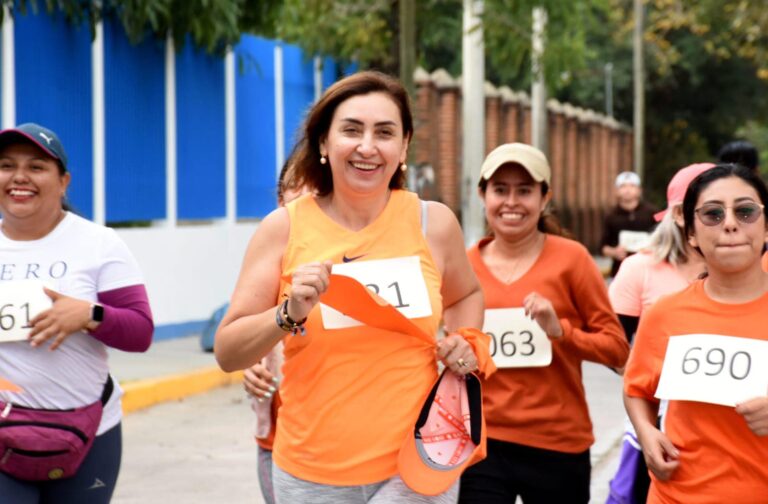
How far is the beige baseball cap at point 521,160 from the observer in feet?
17.1

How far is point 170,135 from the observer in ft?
53.2

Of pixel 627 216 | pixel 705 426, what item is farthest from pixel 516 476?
pixel 627 216

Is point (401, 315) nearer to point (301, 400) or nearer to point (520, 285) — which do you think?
point (301, 400)

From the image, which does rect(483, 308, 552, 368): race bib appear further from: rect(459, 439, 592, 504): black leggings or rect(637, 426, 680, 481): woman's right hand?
rect(637, 426, 680, 481): woman's right hand

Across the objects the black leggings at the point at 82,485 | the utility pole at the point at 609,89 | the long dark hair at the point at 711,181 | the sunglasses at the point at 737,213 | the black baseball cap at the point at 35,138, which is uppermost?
the utility pole at the point at 609,89

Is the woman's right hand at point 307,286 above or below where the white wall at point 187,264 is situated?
above

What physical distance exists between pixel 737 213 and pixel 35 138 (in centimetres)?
210

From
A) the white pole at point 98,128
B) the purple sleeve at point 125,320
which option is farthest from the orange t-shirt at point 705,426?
the white pole at point 98,128

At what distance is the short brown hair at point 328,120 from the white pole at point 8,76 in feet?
32.0

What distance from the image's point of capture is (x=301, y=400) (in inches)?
144

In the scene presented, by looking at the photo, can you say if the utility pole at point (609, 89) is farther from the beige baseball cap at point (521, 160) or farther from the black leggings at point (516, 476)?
the black leggings at point (516, 476)

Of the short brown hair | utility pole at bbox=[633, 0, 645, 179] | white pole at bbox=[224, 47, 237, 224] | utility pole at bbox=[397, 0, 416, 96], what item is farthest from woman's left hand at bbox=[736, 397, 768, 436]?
utility pole at bbox=[633, 0, 645, 179]

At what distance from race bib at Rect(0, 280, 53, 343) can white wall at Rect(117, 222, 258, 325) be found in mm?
10550

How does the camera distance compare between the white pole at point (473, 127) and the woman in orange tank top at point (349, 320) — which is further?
the white pole at point (473, 127)
